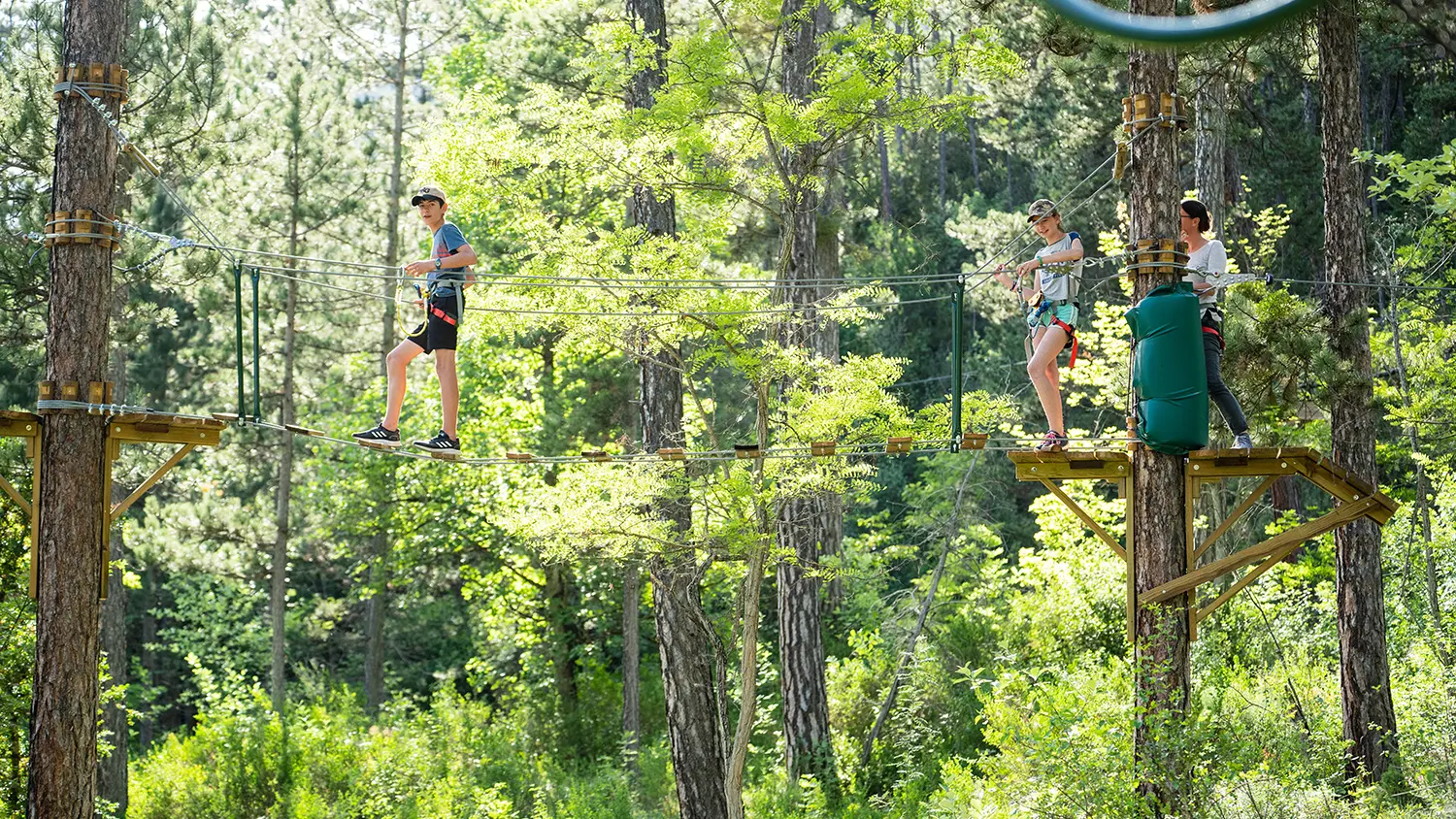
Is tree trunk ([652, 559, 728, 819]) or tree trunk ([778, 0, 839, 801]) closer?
tree trunk ([652, 559, 728, 819])

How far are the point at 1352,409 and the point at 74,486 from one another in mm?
7950

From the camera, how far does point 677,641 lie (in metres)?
10.0

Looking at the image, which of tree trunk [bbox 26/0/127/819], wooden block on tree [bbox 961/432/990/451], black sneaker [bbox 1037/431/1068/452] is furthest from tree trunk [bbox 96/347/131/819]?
black sneaker [bbox 1037/431/1068/452]

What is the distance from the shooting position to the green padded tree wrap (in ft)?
20.3

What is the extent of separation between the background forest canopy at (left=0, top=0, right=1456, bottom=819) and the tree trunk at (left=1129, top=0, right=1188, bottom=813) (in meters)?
0.13

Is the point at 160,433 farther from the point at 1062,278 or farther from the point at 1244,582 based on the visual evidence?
the point at 1244,582

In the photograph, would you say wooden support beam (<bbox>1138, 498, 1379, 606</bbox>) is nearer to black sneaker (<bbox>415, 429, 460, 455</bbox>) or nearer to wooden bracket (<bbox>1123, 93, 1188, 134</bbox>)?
wooden bracket (<bbox>1123, 93, 1188, 134</bbox>)

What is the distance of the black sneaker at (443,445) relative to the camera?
7.12 meters

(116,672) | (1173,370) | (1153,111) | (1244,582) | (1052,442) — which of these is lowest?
(116,672)

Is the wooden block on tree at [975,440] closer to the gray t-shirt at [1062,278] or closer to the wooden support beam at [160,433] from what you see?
the gray t-shirt at [1062,278]

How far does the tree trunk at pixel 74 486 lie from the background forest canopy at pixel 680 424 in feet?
2.13

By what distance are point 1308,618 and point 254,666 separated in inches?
621

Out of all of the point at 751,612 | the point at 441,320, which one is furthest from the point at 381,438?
the point at 751,612

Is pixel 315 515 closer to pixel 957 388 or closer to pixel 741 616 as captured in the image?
pixel 741 616
